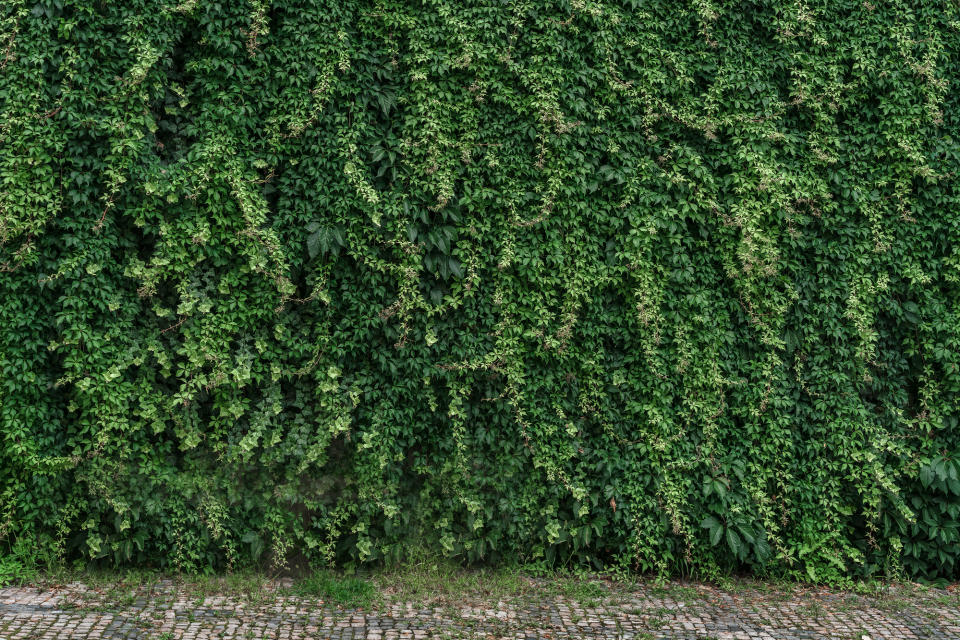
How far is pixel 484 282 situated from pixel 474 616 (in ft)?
8.89

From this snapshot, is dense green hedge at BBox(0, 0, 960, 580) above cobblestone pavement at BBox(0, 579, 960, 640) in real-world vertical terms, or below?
above

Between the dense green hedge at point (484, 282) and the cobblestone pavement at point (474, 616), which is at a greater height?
the dense green hedge at point (484, 282)

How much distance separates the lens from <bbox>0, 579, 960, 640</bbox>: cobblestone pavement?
202 inches

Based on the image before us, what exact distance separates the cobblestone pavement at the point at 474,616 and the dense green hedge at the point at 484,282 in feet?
1.49

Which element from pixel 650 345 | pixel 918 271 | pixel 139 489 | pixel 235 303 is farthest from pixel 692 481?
pixel 139 489

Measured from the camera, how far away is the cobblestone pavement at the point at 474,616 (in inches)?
202

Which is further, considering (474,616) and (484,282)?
(484,282)

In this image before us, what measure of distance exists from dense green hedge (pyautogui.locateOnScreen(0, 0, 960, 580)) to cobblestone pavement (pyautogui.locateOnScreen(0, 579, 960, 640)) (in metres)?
0.45

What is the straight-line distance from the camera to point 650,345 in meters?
6.37

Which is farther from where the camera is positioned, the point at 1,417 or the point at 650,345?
the point at 650,345

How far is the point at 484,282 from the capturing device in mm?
6289

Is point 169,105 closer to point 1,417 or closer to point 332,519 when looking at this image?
point 1,417

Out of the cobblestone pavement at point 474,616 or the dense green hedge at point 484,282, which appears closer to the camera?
the cobblestone pavement at point 474,616

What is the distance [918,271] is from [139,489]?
707cm
